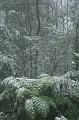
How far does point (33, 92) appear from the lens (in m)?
4.96

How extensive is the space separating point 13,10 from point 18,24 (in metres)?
1.04

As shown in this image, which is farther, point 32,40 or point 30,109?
point 32,40

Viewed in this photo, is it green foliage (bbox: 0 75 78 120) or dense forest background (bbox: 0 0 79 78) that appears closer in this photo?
green foliage (bbox: 0 75 78 120)

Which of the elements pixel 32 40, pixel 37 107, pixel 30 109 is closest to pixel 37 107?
pixel 37 107

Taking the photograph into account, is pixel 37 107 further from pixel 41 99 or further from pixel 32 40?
pixel 32 40

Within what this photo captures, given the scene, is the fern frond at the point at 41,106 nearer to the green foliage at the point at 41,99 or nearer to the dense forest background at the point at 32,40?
the green foliage at the point at 41,99

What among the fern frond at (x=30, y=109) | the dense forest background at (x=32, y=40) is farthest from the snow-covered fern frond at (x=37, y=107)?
the dense forest background at (x=32, y=40)

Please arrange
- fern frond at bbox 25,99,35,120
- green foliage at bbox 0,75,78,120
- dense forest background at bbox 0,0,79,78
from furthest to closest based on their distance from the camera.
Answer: dense forest background at bbox 0,0,79,78, green foliage at bbox 0,75,78,120, fern frond at bbox 25,99,35,120

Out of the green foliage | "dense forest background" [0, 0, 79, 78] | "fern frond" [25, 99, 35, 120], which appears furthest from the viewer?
"dense forest background" [0, 0, 79, 78]

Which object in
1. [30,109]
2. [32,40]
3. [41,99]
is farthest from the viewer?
[32,40]

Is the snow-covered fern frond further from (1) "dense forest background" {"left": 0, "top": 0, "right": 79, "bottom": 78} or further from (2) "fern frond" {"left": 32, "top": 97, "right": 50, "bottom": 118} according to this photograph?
(1) "dense forest background" {"left": 0, "top": 0, "right": 79, "bottom": 78}

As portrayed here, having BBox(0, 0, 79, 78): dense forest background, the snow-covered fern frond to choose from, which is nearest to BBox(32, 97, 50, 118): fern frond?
the snow-covered fern frond

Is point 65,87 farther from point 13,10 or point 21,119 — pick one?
point 13,10

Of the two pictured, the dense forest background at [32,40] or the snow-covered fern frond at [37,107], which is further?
the dense forest background at [32,40]
